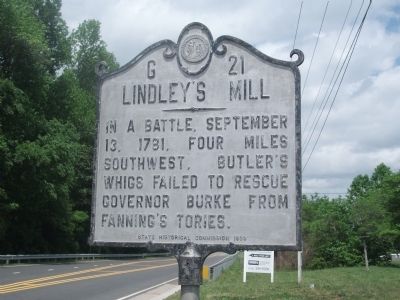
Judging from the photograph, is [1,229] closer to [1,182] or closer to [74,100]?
[1,182]

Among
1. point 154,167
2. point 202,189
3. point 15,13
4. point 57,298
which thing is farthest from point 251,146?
point 15,13

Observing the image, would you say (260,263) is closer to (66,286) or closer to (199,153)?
(66,286)

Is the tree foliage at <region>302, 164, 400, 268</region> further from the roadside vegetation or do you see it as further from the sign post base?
the sign post base

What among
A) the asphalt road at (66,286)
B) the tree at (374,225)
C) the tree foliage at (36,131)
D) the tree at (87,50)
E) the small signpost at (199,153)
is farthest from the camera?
the tree at (87,50)

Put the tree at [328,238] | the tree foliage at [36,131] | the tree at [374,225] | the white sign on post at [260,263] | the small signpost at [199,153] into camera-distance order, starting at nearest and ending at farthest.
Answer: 1. the small signpost at [199,153]
2. the white sign on post at [260,263]
3. the tree foliage at [36,131]
4. the tree at [328,238]
5. the tree at [374,225]

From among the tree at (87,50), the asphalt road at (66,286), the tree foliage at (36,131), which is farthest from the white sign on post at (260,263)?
the tree at (87,50)

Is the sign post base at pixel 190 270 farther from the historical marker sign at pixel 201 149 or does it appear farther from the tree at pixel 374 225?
the tree at pixel 374 225

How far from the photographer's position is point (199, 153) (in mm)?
5277

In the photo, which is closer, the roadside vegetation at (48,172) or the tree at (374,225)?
the roadside vegetation at (48,172)

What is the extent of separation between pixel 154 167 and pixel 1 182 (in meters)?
32.6

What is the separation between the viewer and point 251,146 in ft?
17.0

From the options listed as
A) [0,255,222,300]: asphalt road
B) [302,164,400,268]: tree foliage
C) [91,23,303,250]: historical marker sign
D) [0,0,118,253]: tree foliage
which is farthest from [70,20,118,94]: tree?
[91,23,303,250]: historical marker sign

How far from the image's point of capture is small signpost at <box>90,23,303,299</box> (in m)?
5.08

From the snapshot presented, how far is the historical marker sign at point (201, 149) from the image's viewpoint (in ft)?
16.7
